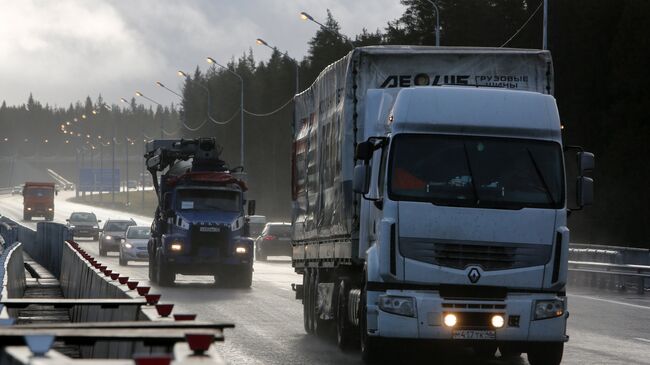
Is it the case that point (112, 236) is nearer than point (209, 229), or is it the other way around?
point (209, 229)

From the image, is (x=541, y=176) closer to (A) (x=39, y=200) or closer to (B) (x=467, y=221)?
(B) (x=467, y=221)

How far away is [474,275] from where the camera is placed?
16.0m

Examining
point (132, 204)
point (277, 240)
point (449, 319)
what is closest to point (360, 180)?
point (449, 319)

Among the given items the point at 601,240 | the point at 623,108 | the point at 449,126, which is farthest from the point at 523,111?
the point at 623,108

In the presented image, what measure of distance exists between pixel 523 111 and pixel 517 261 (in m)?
1.58

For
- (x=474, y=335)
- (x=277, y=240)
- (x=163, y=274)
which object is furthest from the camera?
(x=277, y=240)

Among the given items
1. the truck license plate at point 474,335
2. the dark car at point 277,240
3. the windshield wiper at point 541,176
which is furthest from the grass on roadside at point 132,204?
the truck license plate at point 474,335

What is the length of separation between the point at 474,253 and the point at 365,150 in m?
1.55

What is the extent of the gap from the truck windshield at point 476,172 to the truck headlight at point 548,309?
0.97m

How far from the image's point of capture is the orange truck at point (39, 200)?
393ft

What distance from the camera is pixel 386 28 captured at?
120188 mm

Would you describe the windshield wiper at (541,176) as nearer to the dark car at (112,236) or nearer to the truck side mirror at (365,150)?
the truck side mirror at (365,150)

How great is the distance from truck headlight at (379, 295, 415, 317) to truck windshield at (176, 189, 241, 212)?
67.0 feet

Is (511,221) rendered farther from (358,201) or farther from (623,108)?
(623,108)
